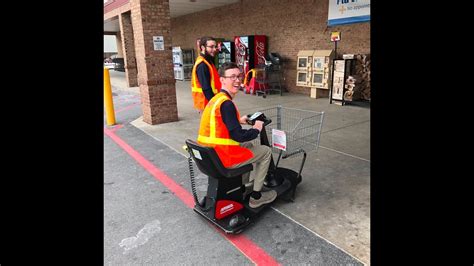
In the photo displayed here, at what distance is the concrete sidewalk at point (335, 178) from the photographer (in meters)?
3.09

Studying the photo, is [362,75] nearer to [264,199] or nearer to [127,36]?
[264,199]

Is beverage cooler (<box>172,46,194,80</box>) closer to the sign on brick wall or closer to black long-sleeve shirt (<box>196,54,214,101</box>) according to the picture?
the sign on brick wall

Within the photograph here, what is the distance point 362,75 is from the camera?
374 inches

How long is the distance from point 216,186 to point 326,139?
142 inches

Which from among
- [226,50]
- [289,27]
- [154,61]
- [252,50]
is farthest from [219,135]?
[226,50]

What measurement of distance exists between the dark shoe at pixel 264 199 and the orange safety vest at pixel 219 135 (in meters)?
0.57

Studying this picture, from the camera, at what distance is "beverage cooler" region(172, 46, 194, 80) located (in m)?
18.1

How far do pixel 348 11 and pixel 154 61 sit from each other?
6.18 metres

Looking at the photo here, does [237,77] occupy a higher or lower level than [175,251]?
higher

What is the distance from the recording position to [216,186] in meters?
3.09

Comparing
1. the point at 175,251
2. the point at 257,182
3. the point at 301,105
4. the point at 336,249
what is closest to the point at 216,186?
the point at 257,182

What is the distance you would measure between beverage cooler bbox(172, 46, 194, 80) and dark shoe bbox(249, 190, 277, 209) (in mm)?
15623

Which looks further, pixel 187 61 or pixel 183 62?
pixel 187 61
